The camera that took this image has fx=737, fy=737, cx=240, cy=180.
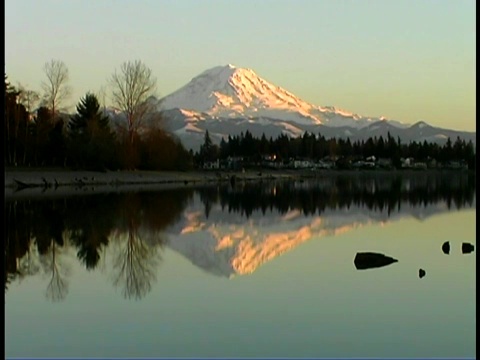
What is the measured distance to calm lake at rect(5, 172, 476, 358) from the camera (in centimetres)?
1009

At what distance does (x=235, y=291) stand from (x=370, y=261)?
438cm

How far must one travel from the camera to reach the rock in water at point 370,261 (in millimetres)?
16938

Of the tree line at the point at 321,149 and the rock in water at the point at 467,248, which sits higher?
the tree line at the point at 321,149

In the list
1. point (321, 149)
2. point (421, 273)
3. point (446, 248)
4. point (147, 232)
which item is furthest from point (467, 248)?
point (321, 149)

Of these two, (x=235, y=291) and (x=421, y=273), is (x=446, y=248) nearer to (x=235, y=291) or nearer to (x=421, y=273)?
(x=421, y=273)

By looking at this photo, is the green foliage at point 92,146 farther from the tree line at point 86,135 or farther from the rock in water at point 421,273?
the rock in water at point 421,273

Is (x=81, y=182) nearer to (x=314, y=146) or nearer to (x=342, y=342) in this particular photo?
(x=342, y=342)

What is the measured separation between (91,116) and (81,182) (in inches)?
589

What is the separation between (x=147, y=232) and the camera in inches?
989

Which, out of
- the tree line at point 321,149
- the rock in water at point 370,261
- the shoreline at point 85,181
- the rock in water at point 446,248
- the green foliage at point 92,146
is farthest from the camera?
the tree line at point 321,149

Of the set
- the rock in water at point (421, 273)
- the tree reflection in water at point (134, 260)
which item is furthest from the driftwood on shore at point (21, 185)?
the rock in water at point (421, 273)

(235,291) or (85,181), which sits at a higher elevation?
(85,181)

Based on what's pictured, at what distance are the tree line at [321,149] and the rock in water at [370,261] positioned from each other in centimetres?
13224

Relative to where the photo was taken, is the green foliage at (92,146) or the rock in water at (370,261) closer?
the rock in water at (370,261)
